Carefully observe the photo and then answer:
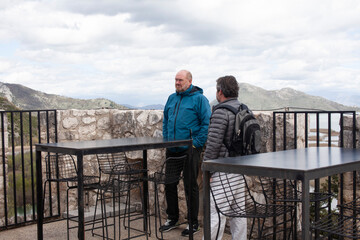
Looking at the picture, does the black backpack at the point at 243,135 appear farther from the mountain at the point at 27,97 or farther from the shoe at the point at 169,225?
the mountain at the point at 27,97

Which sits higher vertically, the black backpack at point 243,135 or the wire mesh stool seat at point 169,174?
the black backpack at point 243,135

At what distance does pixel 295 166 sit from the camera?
2.83 metres

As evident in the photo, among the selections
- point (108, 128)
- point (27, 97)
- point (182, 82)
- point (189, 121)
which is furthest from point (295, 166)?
point (27, 97)

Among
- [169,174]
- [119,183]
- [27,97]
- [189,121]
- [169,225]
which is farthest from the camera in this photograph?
[27,97]

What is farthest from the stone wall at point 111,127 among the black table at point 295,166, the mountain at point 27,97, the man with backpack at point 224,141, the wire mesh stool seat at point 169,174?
the mountain at point 27,97

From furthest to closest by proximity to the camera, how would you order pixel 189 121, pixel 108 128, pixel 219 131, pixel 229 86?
pixel 108 128 < pixel 189 121 < pixel 229 86 < pixel 219 131

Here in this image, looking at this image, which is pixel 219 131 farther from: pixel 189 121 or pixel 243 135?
pixel 189 121

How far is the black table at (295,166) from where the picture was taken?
2730mm

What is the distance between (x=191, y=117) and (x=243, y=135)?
1.40 metres

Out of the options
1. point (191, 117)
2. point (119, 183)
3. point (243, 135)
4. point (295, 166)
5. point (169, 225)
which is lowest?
point (169, 225)

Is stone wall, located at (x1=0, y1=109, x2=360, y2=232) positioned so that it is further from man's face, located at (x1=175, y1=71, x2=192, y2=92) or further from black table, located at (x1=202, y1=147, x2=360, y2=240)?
black table, located at (x1=202, y1=147, x2=360, y2=240)

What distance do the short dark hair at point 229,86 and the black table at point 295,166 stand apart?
0.81m

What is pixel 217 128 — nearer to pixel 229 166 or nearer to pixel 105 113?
pixel 229 166

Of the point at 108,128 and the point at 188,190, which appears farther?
the point at 108,128
